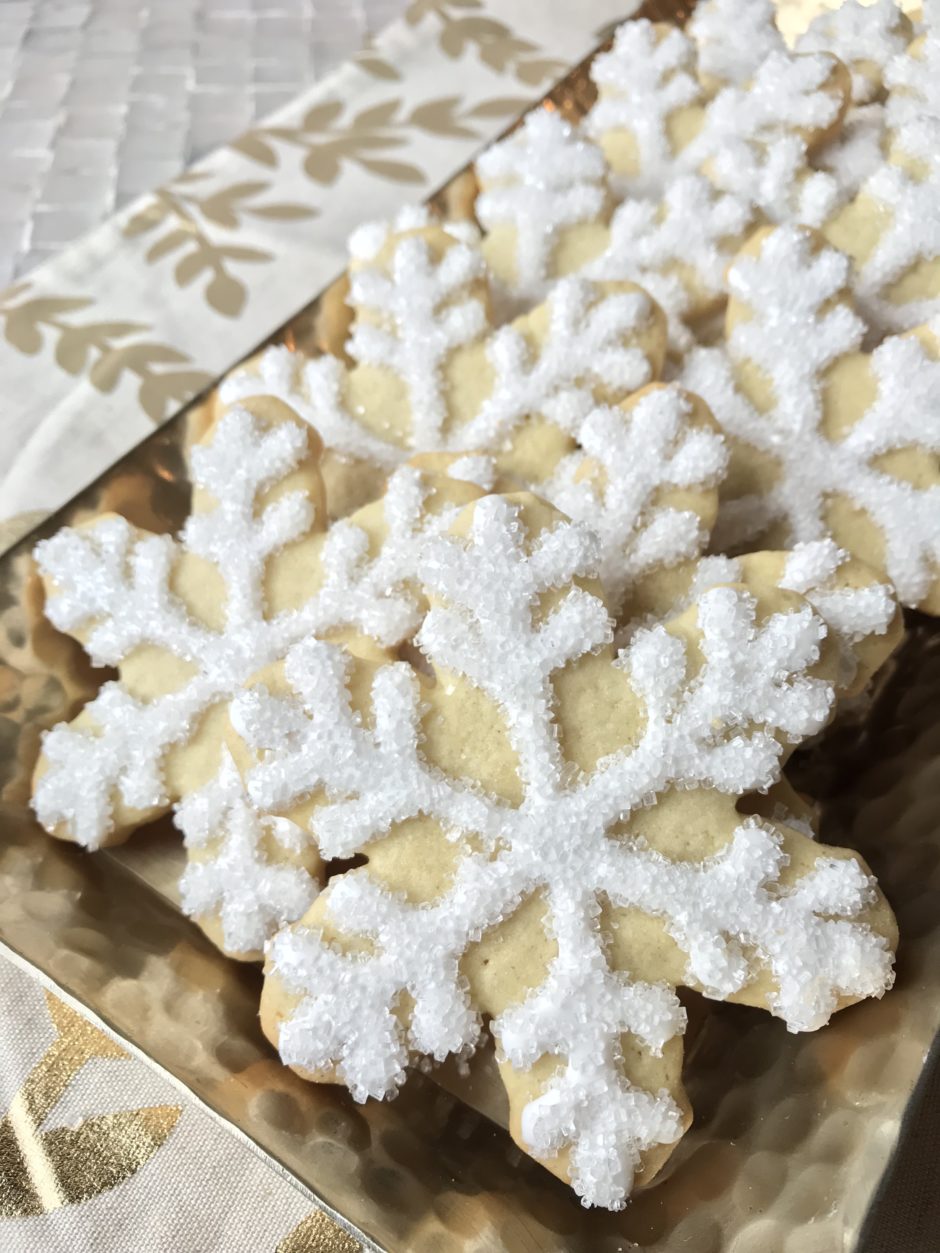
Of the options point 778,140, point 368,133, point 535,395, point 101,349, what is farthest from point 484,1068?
point 368,133

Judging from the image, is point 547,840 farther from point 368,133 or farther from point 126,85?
point 126,85

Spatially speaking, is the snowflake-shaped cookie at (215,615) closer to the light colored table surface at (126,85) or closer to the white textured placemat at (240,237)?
the white textured placemat at (240,237)

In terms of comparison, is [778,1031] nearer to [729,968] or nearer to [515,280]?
[729,968]

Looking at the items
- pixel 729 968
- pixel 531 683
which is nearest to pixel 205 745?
pixel 531 683

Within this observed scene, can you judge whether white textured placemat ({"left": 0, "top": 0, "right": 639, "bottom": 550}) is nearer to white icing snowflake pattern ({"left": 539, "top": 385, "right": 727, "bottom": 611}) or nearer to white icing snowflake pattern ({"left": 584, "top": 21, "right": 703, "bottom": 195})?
white icing snowflake pattern ({"left": 584, "top": 21, "right": 703, "bottom": 195})

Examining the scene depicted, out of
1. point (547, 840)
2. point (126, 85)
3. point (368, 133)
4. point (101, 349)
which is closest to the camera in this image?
point (547, 840)

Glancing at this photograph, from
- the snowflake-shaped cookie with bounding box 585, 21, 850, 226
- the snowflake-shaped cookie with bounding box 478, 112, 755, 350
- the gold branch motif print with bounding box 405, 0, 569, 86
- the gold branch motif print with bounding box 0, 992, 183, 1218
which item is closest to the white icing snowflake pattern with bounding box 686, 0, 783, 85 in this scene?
the snowflake-shaped cookie with bounding box 585, 21, 850, 226
